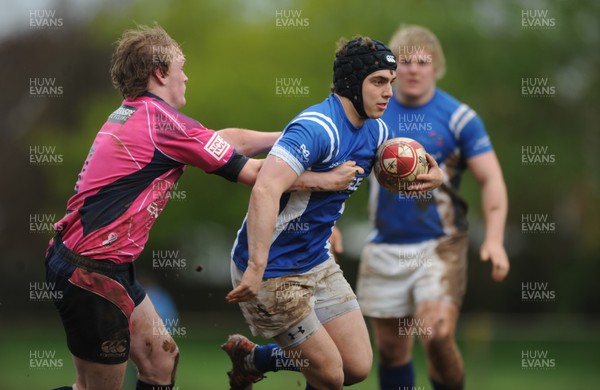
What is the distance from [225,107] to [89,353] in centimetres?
2038

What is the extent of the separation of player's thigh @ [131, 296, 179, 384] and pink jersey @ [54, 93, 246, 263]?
472 millimetres

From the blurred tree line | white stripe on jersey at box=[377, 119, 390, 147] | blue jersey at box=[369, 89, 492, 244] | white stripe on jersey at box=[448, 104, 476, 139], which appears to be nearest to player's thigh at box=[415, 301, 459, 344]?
blue jersey at box=[369, 89, 492, 244]

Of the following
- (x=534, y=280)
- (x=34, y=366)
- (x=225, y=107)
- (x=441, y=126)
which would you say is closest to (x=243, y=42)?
(x=225, y=107)

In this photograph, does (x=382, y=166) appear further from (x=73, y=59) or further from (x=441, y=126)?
(x=73, y=59)

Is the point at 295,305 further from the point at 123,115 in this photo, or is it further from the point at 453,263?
the point at 453,263

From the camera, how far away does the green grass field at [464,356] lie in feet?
53.1

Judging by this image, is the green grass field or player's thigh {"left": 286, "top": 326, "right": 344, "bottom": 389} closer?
player's thigh {"left": 286, "top": 326, "right": 344, "bottom": 389}

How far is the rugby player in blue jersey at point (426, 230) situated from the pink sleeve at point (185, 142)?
272 cm

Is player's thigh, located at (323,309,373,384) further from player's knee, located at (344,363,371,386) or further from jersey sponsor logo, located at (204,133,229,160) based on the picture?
jersey sponsor logo, located at (204,133,229,160)

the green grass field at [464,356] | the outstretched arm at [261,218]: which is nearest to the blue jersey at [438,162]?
the outstretched arm at [261,218]

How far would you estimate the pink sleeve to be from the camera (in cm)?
585

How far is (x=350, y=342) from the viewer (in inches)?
253

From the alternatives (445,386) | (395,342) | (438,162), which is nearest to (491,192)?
(438,162)

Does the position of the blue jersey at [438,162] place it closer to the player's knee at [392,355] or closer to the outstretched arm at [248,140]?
the player's knee at [392,355]
